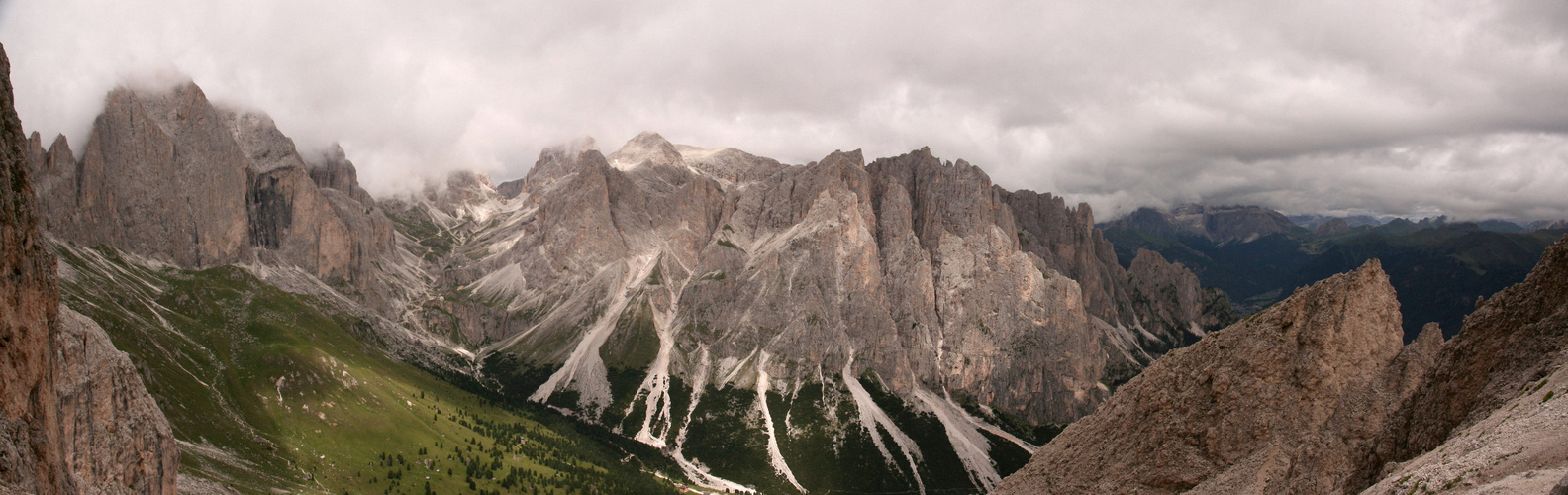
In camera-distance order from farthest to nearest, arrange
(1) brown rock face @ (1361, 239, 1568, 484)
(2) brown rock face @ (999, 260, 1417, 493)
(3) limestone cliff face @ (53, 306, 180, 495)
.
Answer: (3) limestone cliff face @ (53, 306, 180, 495) → (2) brown rock face @ (999, 260, 1417, 493) → (1) brown rock face @ (1361, 239, 1568, 484)

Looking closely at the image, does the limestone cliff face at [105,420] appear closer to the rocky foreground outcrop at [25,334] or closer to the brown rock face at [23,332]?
the rocky foreground outcrop at [25,334]

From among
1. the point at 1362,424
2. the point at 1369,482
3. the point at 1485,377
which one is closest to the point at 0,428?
the point at 1369,482

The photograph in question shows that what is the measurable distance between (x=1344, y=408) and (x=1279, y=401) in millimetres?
3616

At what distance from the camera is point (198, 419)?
156 meters

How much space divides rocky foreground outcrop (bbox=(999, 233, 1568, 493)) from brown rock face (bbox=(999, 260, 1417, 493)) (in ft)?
0.30

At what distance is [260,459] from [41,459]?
503ft

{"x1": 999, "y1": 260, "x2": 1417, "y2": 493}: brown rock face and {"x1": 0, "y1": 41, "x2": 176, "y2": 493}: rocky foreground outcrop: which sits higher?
{"x1": 0, "y1": 41, "x2": 176, "y2": 493}: rocky foreground outcrop

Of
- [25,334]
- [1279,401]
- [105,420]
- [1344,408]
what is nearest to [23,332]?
[25,334]

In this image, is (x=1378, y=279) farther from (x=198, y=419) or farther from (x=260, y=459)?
(x=198, y=419)

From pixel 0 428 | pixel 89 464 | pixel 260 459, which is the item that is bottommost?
pixel 260 459

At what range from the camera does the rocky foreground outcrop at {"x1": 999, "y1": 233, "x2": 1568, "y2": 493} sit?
29.1 m

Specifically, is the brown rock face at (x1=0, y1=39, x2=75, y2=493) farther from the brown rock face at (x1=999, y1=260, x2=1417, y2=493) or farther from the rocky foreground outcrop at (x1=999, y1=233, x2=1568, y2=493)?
the brown rock face at (x1=999, y1=260, x2=1417, y2=493)

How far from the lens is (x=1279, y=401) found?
159ft

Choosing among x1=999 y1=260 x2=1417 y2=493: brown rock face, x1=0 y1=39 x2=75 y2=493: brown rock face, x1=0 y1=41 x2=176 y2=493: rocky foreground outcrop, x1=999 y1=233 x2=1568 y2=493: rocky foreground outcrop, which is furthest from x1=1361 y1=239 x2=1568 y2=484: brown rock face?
x1=0 y1=39 x2=75 y2=493: brown rock face
